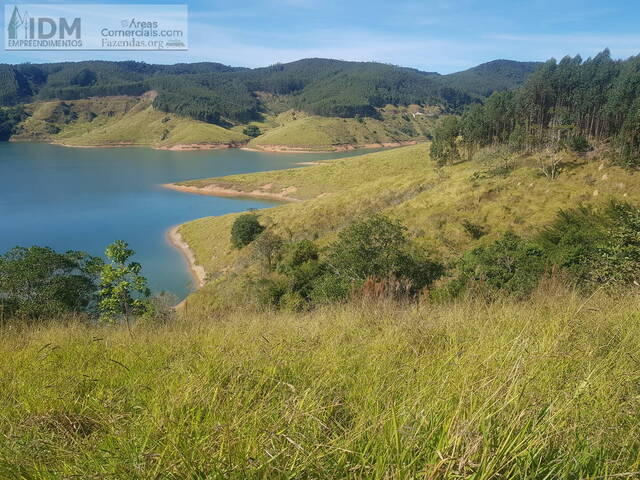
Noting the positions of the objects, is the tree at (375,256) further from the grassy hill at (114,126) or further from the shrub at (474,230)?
the grassy hill at (114,126)

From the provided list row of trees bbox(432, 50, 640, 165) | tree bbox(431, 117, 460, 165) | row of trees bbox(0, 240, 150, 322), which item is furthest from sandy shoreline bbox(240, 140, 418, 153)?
row of trees bbox(0, 240, 150, 322)

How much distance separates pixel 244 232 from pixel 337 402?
32042mm

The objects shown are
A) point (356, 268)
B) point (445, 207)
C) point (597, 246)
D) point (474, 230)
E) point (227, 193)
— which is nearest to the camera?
point (597, 246)

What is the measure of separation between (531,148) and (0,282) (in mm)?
44964

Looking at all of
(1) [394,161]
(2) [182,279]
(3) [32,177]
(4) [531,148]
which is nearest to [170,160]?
(3) [32,177]

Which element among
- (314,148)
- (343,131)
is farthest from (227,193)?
(343,131)

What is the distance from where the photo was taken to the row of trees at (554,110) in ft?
134

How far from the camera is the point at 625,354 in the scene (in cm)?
257

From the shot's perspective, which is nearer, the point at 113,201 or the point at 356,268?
the point at 356,268

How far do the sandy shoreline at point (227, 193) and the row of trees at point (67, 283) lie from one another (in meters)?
43.0

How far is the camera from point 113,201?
57.1m

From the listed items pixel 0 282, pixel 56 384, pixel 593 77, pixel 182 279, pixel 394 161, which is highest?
pixel 593 77

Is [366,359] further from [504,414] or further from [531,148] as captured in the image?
[531,148]

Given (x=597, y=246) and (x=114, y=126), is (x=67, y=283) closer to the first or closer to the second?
(x=597, y=246)
